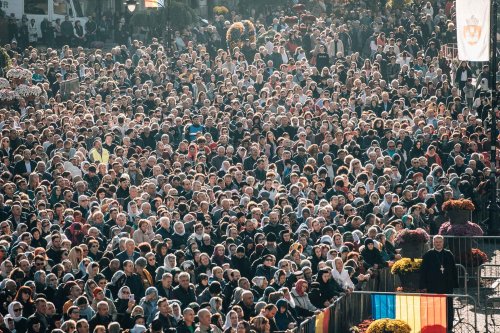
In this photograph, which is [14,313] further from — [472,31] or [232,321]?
[472,31]

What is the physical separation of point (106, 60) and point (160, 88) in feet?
13.2

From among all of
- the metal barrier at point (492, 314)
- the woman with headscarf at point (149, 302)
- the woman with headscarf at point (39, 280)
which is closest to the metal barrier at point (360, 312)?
the metal barrier at point (492, 314)

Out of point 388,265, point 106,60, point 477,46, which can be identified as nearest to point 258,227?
point 388,265

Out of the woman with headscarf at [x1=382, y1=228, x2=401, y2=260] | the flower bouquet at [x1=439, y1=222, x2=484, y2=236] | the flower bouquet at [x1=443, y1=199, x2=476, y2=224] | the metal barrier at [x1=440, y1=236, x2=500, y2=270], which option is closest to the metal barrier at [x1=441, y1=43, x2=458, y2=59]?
the metal barrier at [x1=440, y1=236, x2=500, y2=270]

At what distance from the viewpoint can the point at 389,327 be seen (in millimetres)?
18891

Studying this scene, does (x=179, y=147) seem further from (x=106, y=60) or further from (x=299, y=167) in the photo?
(x=106, y=60)

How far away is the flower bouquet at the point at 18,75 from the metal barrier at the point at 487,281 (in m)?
14.2

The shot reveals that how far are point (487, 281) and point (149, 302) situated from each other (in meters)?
7.10

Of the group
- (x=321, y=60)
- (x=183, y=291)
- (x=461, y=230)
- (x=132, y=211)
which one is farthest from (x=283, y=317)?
(x=321, y=60)

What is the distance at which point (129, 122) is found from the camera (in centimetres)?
3234

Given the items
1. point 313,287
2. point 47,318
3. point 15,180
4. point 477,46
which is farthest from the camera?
point 477,46

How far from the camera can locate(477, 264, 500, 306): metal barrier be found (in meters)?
24.1

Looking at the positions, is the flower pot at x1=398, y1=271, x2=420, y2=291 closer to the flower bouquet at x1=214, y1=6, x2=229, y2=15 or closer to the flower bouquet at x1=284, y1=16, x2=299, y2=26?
the flower bouquet at x1=284, y1=16, x2=299, y2=26

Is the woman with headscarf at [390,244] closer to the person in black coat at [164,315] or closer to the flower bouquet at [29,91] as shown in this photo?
the person in black coat at [164,315]
